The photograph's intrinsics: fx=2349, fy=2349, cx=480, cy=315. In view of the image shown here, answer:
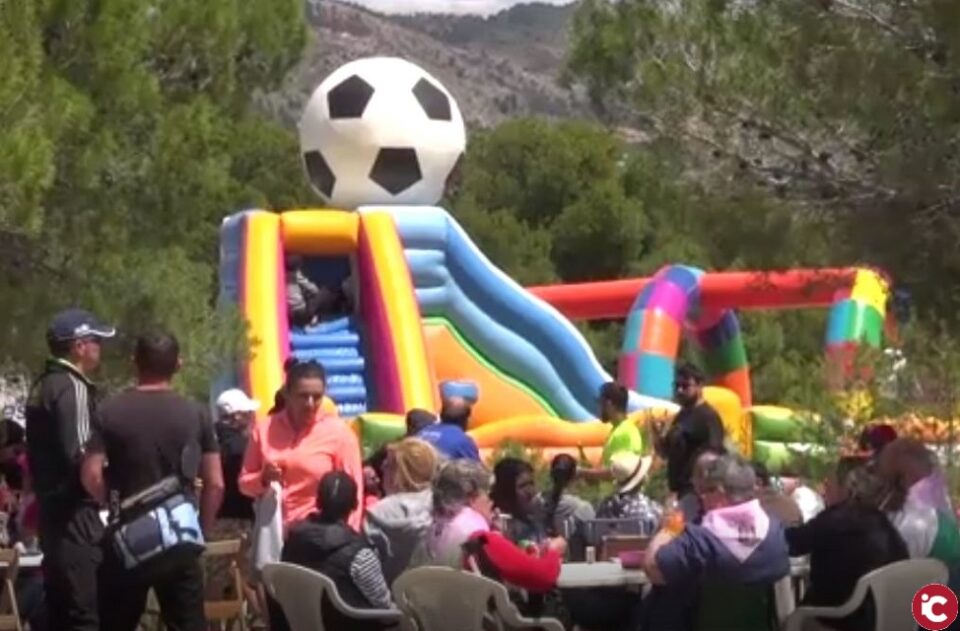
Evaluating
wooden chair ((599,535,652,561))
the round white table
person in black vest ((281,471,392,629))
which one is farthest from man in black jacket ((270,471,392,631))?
wooden chair ((599,535,652,561))

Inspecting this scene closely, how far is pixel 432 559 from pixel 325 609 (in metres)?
0.51

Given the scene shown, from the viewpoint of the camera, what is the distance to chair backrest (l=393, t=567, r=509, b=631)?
7.46m

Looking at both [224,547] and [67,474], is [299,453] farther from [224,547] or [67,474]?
[67,474]

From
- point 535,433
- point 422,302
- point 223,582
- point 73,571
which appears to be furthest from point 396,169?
point 73,571

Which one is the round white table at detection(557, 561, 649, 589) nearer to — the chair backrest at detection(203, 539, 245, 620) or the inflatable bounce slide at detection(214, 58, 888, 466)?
the chair backrest at detection(203, 539, 245, 620)

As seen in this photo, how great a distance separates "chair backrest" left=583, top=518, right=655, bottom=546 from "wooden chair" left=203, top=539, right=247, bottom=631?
151cm

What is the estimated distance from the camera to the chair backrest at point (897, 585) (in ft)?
24.0

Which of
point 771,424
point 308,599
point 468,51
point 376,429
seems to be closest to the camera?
point 308,599

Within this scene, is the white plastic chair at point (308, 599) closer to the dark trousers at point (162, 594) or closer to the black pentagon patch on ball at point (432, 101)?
the dark trousers at point (162, 594)

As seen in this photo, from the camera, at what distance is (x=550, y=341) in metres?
18.0

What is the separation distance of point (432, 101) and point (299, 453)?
10.1 m

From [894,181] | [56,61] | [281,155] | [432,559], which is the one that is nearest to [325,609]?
[432,559]

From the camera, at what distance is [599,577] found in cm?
797

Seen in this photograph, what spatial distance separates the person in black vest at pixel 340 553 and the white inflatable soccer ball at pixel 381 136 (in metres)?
10.6
